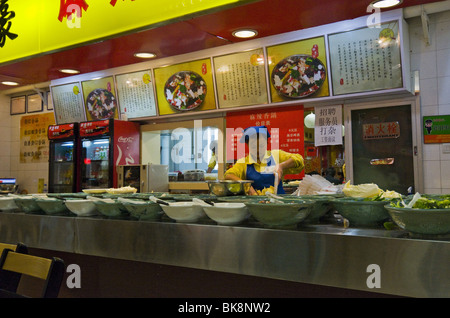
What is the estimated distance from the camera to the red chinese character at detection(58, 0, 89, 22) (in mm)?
3010

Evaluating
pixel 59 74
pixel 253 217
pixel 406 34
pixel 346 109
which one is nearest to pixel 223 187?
pixel 253 217

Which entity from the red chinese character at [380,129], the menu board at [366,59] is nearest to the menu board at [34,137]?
the menu board at [366,59]

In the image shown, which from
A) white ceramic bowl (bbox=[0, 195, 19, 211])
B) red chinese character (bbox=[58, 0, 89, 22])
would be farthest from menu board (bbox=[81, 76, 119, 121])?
white ceramic bowl (bbox=[0, 195, 19, 211])

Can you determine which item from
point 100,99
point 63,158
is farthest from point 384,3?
point 63,158

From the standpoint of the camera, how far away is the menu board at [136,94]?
5.05 metres

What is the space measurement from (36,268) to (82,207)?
30.6 inches

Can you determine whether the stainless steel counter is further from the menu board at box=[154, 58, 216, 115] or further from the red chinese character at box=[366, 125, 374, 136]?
the menu board at box=[154, 58, 216, 115]

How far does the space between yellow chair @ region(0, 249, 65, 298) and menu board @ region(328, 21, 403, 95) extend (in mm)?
3148

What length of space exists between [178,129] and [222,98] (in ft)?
2.89

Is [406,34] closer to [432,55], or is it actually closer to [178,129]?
[432,55]

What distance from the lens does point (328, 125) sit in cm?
397

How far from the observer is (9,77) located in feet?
14.4

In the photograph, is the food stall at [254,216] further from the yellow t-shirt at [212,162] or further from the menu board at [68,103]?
the menu board at [68,103]

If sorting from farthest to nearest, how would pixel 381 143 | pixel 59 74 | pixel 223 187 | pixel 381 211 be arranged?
pixel 59 74 < pixel 381 143 < pixel 223 187 < pixel 381 211
